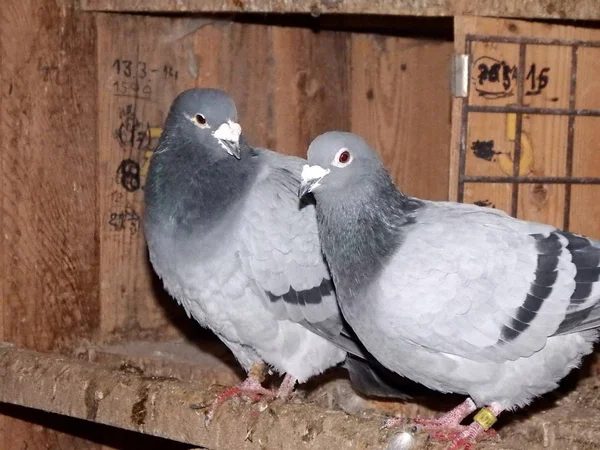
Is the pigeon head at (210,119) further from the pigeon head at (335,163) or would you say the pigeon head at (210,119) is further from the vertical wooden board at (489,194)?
the vertical wooden board at (489,194)

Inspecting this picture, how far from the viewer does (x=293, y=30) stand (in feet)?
21.6

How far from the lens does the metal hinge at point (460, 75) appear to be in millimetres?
5090

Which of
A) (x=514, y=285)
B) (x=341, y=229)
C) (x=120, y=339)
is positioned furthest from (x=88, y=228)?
(x=514, y=285)

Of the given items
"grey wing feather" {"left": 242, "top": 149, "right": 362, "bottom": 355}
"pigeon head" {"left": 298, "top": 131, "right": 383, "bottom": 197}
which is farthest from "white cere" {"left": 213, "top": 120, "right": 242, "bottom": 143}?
"pigeon head" {"left": 298, "top": 131, "right": 383, "bottom": 197}

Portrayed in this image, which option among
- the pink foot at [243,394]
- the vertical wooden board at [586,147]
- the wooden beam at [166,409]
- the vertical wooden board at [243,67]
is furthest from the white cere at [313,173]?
the vertical wooden board at [243,67]

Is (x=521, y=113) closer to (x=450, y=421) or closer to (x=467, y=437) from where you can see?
(x=450, y=421)

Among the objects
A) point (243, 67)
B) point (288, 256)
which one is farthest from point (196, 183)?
point (243, 67)

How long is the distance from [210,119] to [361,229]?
1.04 m

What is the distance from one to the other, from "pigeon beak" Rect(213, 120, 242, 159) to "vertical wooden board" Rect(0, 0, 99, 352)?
51.0 inches

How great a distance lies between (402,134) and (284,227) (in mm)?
2654

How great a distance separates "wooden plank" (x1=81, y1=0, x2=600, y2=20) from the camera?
5.01m

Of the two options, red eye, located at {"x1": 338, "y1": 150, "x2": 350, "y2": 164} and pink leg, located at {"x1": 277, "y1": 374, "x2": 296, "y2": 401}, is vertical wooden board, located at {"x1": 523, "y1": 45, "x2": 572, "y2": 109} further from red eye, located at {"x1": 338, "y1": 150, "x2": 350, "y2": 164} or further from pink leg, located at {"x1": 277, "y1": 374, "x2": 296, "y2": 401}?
pink leg, located at {"x1": 277, "y1": 374, "x2": 296, "y2": 401}

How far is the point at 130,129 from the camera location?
6.09 meters

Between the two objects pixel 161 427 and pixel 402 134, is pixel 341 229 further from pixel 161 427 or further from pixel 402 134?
pixel 402 134
